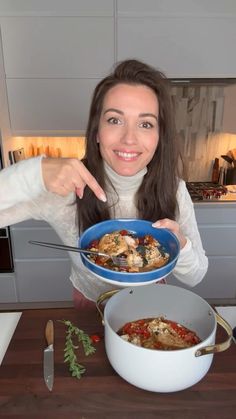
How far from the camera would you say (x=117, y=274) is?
0.68 metres

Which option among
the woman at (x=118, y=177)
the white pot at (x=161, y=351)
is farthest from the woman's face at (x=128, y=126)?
the white pot at (x=161, y=351)

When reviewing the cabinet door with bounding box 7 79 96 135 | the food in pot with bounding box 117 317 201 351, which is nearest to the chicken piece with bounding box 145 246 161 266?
the food in pot with bounding box 117 317 201 351

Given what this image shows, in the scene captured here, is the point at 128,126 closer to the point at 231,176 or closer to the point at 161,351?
the point at 161,351

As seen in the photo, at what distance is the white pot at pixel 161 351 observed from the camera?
57cm

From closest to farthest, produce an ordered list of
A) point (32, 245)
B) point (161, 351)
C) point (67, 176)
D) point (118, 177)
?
point (161, 351), point (67, 176), point (118, 177), point (32, 245)

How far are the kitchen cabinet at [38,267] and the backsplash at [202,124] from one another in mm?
1119

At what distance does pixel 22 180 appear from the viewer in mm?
829

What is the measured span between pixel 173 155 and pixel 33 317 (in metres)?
0.67

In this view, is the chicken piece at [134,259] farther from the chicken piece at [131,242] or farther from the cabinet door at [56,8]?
the cabinet door at [56,8]

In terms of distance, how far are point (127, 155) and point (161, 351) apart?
0.58 metres

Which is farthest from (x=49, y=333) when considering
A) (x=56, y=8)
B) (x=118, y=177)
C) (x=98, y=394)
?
(x=56, y=8)

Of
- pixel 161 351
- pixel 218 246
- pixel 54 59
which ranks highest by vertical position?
pixel 54 59

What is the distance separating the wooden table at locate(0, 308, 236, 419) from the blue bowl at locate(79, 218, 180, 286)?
19 cm

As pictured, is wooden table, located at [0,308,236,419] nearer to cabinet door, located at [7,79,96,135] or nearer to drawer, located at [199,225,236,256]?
drawer, located at [199,225,236,256]
